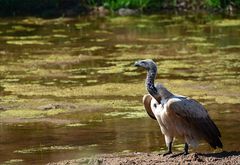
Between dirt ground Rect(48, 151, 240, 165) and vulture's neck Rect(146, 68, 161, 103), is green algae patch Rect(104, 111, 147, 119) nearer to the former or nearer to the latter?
dirt ground Rect(48, 151, 240, 165)

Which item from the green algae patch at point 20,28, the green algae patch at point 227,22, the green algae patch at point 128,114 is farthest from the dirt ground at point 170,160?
the green algae patch at point 20,28

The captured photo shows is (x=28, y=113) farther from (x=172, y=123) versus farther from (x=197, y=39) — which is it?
(x=197, y=39)

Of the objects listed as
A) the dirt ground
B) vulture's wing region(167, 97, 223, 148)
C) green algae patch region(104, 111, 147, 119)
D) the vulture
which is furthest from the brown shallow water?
vulture's wing region(167, 97, 223, 148)

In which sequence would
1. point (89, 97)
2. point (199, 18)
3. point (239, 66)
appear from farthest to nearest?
point (199, 18) → point (239, 66) → point (89, 97)

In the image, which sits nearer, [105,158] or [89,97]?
[105,158]

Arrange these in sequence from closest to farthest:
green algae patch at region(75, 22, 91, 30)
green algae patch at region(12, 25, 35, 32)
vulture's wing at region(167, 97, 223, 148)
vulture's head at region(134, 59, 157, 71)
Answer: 1. vulture's wing at region(167, 97, 223, 148)
2. vulture's head at region(134, 59, 157, 71)
3. green algae patch at region(12, 25, 35, 32)
4. green algae patch at region(75, 22, 91, 30)

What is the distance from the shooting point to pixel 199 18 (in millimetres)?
25750

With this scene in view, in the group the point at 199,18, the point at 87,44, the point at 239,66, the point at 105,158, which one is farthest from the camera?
the point at 199,18

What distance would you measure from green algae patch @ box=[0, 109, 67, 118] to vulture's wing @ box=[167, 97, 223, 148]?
4355 mm

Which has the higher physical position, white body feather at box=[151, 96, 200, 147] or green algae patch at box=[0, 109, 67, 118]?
white body feather at box=[151, 96, 200, 147]

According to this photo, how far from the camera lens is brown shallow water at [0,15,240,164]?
10992 mm

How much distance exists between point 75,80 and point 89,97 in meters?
1.75

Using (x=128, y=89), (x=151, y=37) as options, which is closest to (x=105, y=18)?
(x=151, y=37)

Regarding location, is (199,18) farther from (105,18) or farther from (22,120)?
(22,120)
